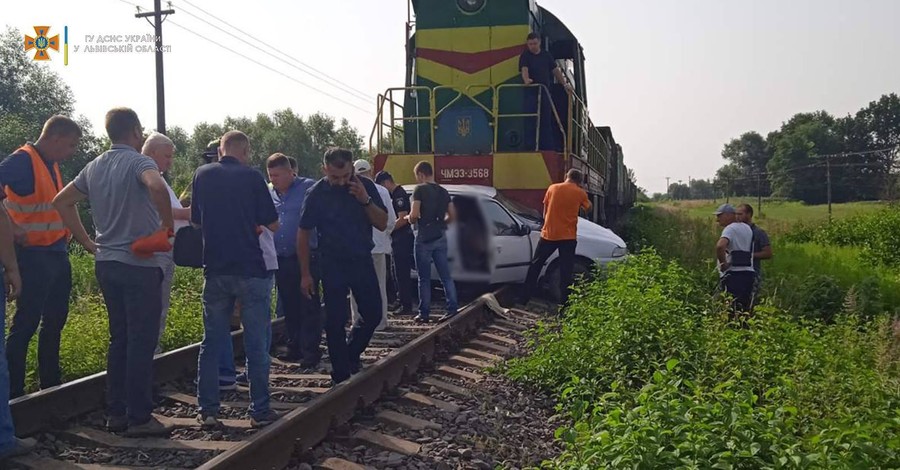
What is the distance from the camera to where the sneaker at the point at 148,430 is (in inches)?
178

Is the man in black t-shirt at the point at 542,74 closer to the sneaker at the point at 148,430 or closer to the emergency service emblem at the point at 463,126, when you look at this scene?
the emergency service emblem at the point at 463,126

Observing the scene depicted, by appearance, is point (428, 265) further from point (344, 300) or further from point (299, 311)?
point (344, 300)

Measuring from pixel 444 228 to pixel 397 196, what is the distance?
2.73 ft

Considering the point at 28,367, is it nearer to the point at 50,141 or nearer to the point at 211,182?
the point at 50,141

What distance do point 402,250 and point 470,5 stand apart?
515 centimetres

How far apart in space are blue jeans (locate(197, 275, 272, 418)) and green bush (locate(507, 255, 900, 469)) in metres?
1.92

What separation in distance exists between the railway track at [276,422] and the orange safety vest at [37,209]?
3.44 feet

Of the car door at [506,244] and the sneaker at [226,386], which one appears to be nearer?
the sneaker at [226,386]

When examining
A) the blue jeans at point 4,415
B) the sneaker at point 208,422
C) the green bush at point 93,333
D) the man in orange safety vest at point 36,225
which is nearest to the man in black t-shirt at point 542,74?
the green bush at point 93,333

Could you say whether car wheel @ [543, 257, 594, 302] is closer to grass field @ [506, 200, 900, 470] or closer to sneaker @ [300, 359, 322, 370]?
grass field @ [506, 200, 900, 470]

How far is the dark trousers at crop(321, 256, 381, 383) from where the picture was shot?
212 inches

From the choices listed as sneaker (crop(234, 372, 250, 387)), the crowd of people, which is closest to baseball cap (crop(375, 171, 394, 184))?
the crowd of people

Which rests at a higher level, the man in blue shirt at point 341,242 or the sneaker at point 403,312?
the man in blue shirt at point 341,242

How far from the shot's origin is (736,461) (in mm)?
3254
